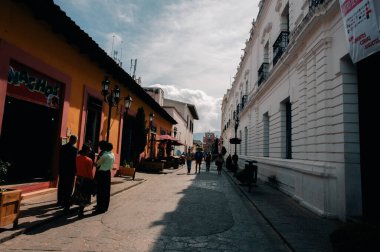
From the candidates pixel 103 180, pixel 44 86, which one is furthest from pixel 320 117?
pixel 44 86

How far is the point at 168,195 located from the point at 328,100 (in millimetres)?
5654

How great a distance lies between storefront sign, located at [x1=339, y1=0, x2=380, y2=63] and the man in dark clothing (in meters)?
6.57

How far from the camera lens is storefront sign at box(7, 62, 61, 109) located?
6.97m

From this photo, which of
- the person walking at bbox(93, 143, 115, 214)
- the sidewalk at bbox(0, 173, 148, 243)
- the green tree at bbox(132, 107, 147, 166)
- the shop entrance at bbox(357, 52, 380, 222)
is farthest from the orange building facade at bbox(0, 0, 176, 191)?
the shop entrance at bbox(357, 52, 380, 222)

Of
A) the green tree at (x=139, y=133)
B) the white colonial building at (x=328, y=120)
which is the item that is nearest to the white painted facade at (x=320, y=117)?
the white colonial building at (x=328, y=120)

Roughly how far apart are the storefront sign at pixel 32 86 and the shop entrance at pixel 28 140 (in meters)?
0.26

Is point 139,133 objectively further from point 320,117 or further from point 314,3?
point 314,3

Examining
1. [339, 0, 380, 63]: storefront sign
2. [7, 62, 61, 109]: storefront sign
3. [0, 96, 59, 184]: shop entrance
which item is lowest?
[0, 96, 59, 184]: shop entrance

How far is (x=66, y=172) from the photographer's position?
6.95 metres

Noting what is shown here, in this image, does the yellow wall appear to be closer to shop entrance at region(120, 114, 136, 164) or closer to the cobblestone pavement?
shop entrance at region(120, 114, 136, 164)

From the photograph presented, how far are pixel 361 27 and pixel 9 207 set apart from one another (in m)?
6.89

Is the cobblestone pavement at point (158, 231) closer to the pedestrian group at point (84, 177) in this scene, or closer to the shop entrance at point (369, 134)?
the pedestrian group at point (84, 177)

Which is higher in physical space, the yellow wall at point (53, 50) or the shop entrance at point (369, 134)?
the yellow wall at point (53, 50)

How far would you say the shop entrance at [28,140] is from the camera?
28.4 ft
